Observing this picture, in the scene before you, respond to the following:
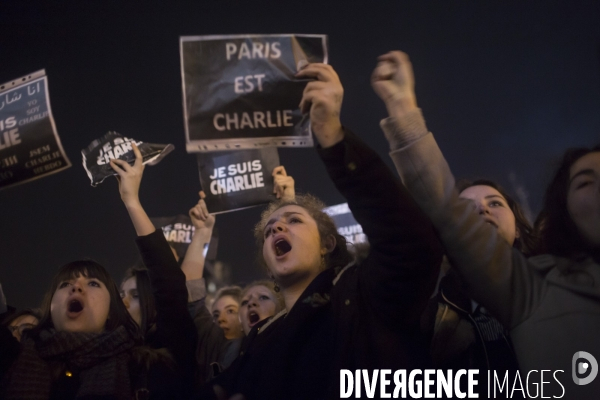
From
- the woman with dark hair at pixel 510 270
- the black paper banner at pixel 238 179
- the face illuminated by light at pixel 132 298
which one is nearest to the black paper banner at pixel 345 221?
the black paper banner at pixel 238 179

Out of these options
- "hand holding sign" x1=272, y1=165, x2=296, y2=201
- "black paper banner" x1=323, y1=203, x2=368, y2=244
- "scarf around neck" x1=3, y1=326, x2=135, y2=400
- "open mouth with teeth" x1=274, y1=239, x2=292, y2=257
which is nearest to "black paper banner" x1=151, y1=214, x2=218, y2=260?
"hand holding sign" x1=272, y1=165, x2=296, y2=201

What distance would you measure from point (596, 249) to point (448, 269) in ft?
2.34

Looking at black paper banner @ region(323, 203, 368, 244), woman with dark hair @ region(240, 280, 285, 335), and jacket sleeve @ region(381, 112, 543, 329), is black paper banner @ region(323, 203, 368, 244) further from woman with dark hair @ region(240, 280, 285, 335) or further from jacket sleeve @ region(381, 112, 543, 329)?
jacket sleeve @ region(381, 112, 543, 329)

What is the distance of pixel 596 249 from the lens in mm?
1909

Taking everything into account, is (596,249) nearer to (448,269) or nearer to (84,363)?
(448,269)

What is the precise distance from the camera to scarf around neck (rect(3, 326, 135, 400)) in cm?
261

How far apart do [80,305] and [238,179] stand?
1.60 m

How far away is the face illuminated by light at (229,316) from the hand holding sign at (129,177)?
1687 millimetres

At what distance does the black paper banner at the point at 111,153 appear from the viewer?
350 centimetres

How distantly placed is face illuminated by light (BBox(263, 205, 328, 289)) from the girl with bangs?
691 millimetres

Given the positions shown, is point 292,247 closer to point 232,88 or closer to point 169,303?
point 169,303

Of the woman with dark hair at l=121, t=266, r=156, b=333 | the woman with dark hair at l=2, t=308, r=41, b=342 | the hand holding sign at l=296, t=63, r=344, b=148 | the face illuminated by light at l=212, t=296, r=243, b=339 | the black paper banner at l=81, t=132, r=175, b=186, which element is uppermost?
the black paper banner at l=81, t=132, r=175, b=186

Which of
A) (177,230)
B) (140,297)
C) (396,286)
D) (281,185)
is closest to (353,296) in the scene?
(396,286)

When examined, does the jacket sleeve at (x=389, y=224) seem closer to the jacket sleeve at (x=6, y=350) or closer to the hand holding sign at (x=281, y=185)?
the jacket sleeve at (x=6, y=350)
